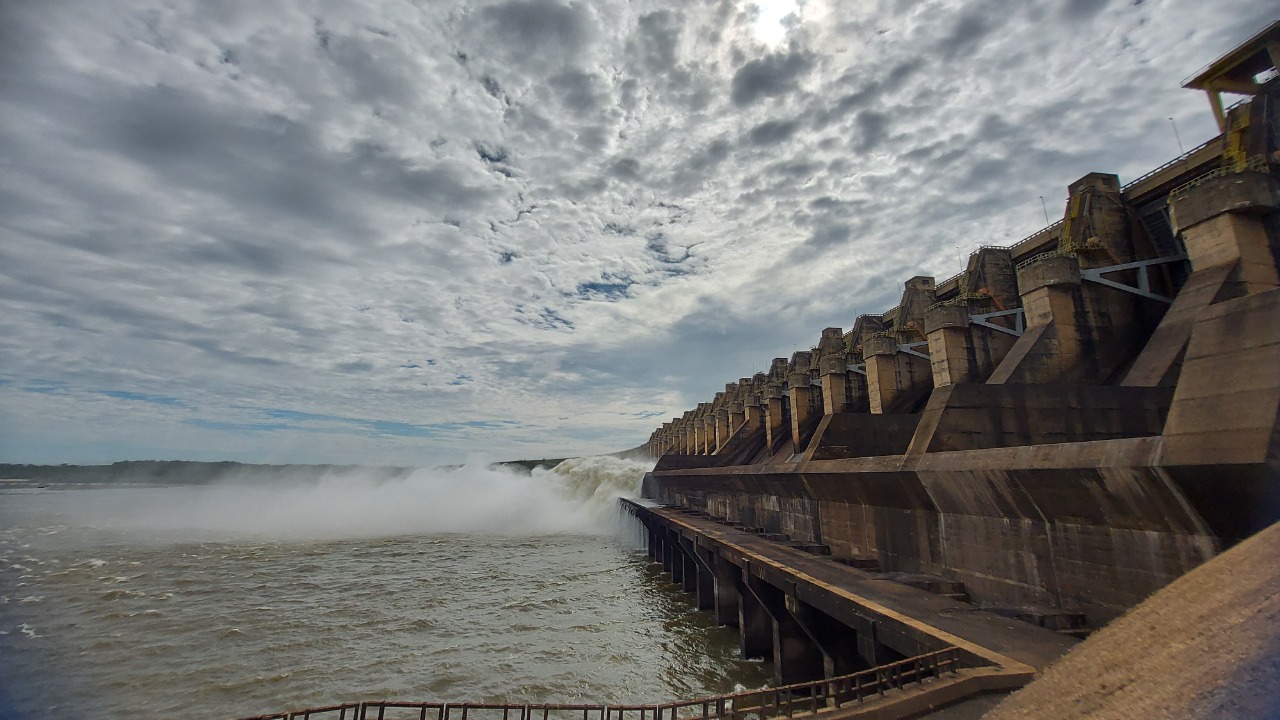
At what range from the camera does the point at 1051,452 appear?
845 centimetres

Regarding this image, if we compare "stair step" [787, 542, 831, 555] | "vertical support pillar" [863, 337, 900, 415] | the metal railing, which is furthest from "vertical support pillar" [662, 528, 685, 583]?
the metal railing

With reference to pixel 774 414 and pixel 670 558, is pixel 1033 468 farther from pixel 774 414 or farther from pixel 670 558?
pixel 774 414

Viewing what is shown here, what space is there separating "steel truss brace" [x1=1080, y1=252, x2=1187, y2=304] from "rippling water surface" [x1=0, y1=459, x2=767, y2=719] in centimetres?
1329

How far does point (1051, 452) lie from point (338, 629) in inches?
726

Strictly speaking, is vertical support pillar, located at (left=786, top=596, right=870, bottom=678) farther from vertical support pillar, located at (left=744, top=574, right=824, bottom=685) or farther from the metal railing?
the metal railing

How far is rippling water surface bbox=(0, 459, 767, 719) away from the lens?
12.0 meters

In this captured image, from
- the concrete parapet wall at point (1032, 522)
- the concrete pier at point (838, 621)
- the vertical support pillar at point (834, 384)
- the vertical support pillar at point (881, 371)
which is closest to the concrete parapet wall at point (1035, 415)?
the concrete parapet wall at point (1032, 522)

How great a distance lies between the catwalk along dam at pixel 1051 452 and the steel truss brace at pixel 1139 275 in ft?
0.27

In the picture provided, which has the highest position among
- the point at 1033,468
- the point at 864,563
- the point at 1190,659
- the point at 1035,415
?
the point at 1035,415

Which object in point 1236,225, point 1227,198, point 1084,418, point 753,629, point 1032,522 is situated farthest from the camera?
point 753,629

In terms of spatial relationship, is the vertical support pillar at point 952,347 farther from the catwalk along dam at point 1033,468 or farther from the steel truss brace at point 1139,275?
the steel truss brace at point 1139,275

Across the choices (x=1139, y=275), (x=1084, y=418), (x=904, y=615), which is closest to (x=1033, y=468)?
(x=904, y=615)

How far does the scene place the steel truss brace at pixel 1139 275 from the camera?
561 inches

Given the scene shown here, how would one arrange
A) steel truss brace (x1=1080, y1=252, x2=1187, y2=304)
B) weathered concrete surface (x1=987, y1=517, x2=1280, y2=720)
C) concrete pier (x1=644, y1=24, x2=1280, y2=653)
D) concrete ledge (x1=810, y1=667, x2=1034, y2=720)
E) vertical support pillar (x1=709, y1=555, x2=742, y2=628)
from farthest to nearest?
vertical support pillar (x1=709, y1=555, x2=742, y2=628) → steel truss brace (x1=1080, y1=252, x2=1187, y2=304) → concrete pier (x1=644, y1=24, x2=1280, y2=653) → concrete ledge (x1=810, y1=667, x2=1034, y2=720) → weathered concrete surface (x1=987, y1=517, x2=1280, y2=720)
